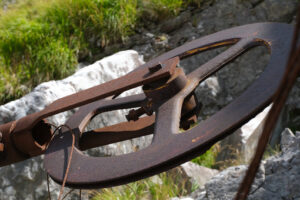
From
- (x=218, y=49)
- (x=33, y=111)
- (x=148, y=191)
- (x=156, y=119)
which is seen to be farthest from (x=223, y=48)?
(x=156, y=119)

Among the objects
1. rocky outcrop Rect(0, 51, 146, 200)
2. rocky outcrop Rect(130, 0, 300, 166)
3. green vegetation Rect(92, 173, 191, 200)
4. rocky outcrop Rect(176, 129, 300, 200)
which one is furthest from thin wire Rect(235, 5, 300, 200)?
rocky outcrop Rect(130, 0, 300, 166)

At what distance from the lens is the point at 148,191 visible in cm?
454

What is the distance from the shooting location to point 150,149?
4.44 feet

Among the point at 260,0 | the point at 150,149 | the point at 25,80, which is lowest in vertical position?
the point at 25,80

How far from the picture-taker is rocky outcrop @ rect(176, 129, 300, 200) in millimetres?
2635

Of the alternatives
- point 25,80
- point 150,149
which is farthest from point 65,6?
point 150,149

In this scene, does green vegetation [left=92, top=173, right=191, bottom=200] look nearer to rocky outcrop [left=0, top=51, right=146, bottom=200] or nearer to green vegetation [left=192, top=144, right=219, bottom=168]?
rocky outcrop [left=0, top=51, right=146, bottom=200]

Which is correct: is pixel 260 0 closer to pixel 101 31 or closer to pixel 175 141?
pixel 101 31

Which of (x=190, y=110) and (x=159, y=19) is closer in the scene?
(x=190, y=110)

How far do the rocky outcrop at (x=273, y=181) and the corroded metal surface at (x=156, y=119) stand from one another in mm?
1189

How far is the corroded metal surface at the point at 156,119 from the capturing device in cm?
128

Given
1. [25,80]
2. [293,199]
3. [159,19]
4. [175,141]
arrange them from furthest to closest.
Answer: [159,19]
[25,80]
[293,199]
[175,141]

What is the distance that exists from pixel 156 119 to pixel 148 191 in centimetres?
311

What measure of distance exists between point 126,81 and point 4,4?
6747mm
